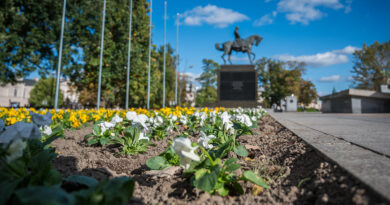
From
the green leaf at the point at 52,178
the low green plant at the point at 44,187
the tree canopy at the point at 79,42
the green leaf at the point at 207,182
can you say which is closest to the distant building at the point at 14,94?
the tree canopy at the point at 79,42

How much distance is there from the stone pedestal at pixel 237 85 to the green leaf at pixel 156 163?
14.5 metres

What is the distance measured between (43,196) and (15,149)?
414 millimetres

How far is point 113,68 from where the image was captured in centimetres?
1948

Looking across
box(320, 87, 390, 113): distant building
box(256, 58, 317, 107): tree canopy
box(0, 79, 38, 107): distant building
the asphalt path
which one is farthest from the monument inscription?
box(0, 79, 38, 107): distant building

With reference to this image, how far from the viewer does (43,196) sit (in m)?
0.73

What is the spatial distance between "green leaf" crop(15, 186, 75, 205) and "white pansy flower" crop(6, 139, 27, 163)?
0.32 m

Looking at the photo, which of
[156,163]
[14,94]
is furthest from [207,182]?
[14,94]

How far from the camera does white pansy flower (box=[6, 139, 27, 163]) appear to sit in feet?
3.21

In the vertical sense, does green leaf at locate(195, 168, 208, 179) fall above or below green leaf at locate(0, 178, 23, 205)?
below

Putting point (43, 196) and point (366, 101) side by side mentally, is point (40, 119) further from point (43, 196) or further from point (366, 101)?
point (366, 101)

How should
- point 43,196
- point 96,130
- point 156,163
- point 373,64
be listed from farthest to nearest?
→ point 373,64 < point 96,130 < point 156,163 < point 43,196

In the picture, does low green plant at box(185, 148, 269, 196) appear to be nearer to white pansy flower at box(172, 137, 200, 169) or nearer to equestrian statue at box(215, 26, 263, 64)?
A: white pansy flower at box(172, 137, 200, 169)

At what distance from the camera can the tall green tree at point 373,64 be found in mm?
31609

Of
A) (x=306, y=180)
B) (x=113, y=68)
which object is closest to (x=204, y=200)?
(x=306, y=180)
